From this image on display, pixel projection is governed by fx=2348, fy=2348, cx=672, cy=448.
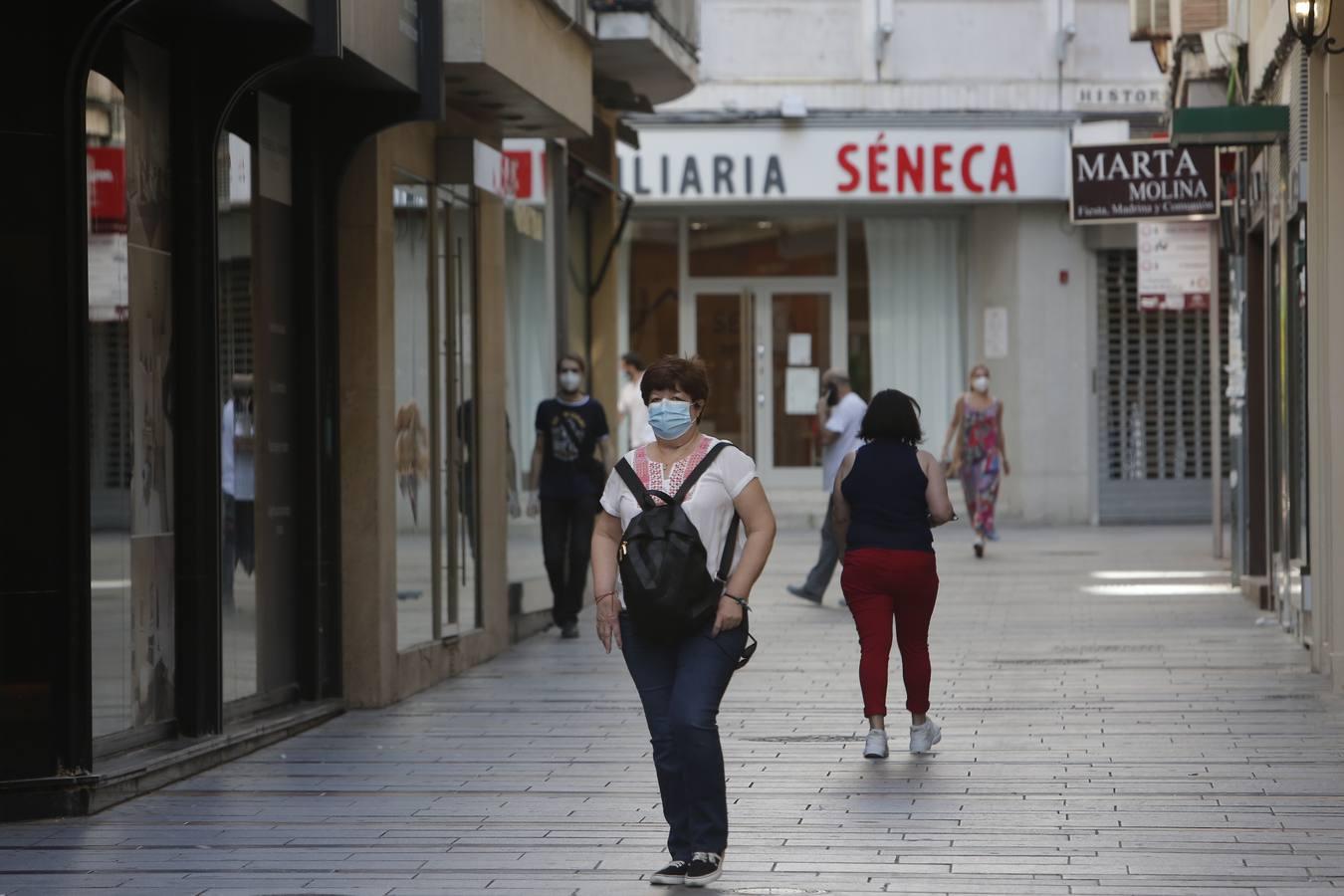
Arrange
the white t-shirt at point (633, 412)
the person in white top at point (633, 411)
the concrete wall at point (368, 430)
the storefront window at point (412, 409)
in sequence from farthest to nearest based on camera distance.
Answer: the white t-shirt at point (633, 412)
the person in white top at point (633, 411)
the storefront window at point (412, 409)
the concrete wall at point (368, 430)

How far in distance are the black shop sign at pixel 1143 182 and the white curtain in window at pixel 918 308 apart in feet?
23.6

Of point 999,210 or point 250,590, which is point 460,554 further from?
point 999,210

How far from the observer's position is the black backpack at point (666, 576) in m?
7.09

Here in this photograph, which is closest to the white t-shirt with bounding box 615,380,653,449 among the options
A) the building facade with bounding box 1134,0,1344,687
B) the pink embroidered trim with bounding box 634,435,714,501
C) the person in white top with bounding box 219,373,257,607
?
the building facade with bounding box 1134,0,1344,687

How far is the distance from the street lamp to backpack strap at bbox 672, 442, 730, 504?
583cm

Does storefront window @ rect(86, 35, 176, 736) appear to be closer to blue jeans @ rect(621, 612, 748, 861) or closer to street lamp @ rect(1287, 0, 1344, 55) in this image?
blue jeans @ rect(621, 612, 748, 861)

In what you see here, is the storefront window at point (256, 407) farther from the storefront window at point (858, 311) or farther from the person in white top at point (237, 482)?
the storefront window at point (858, 311)

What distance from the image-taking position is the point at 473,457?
561 inches

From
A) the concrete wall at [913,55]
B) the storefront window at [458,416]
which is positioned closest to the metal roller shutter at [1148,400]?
the concrete wall at [913,55]

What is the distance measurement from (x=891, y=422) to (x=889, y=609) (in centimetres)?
81

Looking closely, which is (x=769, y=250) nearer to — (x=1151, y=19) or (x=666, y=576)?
(x=1151, y=19)

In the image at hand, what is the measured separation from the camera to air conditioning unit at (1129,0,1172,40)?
67.6 feet

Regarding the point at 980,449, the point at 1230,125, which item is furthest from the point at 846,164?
the point at 1230,125

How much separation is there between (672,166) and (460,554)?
587 inches
